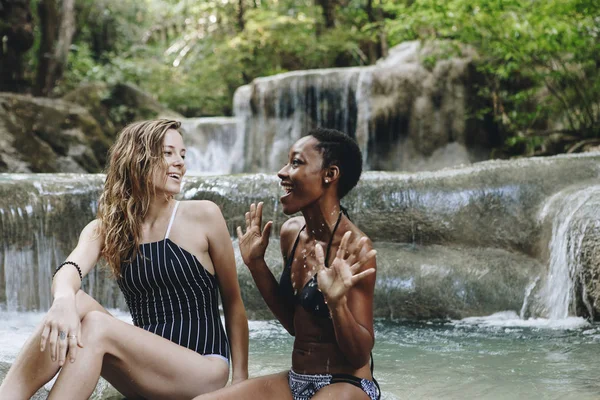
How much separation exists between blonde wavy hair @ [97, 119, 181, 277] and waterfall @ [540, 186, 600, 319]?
3875 mm

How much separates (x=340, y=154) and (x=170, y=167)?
698 millimetres

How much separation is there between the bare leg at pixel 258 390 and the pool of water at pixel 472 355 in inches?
28.1

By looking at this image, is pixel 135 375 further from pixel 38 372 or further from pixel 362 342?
pixel 362 342

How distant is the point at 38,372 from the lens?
2.54 meters

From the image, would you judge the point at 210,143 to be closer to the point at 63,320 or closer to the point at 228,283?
the point at 228,283

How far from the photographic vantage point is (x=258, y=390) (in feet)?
8.42

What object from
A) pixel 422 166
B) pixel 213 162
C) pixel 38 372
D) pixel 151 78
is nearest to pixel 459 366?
pixel 38 372

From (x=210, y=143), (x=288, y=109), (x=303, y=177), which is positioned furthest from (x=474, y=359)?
(x=210, y=143)

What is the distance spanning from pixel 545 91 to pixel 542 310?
622 centimetres

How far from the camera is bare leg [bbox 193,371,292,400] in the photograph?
252 cm

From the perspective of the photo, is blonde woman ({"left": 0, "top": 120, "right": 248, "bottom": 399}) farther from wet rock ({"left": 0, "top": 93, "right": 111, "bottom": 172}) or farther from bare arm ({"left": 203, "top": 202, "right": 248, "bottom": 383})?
wet rock ({"left": 0, "top": 93, "right": 111, "bottom": 172})

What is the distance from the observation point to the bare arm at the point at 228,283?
289cm

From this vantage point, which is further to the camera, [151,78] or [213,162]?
[151,78]

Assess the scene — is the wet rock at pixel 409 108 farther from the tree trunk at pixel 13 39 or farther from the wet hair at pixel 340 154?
the wet hair at pixel 340 154
